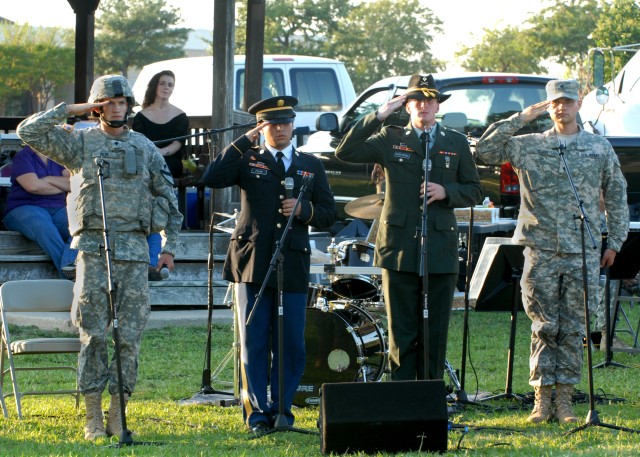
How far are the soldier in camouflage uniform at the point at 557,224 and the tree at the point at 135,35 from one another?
59.7 meters

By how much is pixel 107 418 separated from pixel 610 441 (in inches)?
119

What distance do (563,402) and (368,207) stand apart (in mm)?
1833

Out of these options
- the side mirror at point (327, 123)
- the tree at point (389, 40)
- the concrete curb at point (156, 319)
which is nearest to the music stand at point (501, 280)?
the side mirror at point (327, 123)

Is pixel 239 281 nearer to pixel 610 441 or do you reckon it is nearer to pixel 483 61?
pixel 610 441

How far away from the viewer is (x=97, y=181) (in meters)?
7.68

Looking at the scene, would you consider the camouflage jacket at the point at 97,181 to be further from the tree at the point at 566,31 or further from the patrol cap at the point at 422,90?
the tree at the point at 566,31

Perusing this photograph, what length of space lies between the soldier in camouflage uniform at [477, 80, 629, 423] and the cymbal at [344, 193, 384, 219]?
842mm

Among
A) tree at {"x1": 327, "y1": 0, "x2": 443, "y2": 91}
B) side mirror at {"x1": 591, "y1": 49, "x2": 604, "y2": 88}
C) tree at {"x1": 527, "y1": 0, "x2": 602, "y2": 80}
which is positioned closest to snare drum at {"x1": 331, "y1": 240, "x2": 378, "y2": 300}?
side mirror at {"x1": 591, "y1": 49, "x2": 604, "y2": 88}

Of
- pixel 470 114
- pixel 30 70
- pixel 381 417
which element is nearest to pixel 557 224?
pixel 381 417

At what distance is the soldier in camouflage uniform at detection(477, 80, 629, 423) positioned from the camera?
8156 millimetres

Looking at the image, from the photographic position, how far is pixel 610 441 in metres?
7.41

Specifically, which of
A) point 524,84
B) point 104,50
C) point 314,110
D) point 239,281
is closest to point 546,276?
point 239,281

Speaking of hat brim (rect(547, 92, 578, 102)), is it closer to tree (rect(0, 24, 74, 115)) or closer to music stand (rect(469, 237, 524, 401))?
music stand (rect(469, 237, 524, 401))

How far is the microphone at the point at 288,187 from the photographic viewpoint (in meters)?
7.88
